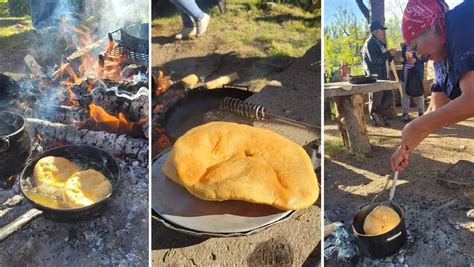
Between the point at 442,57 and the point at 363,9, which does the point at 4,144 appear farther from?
the point at 442,57

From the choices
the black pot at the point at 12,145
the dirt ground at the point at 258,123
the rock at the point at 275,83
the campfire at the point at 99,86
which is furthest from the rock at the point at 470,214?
the black pot at the point at 12,145

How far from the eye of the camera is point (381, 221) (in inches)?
132

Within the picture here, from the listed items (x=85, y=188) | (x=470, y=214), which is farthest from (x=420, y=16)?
(x=85, y=188)

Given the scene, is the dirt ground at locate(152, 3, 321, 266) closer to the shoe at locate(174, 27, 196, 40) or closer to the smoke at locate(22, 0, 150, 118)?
the shoe at locate(174, 27, 196, 40)

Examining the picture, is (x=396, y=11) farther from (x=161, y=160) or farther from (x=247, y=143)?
(x=161, y=160)

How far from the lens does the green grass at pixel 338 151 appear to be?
3619 mm

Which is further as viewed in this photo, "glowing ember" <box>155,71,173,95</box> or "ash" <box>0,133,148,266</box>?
"glowing ember" <box>155,71,173,95</box>

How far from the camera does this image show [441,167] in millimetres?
3459

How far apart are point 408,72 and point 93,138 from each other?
2.48 metres

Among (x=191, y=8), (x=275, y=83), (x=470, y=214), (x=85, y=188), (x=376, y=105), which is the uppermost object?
(x=191, y=8)

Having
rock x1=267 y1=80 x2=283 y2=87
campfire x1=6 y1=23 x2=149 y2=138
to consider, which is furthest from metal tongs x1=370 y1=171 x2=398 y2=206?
campfire x1=6 y1=23 x2=149 y2=138

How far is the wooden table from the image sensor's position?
3.61 m

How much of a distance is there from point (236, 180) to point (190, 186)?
0.35 meters

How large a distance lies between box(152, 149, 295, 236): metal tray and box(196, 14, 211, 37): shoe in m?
2.03
